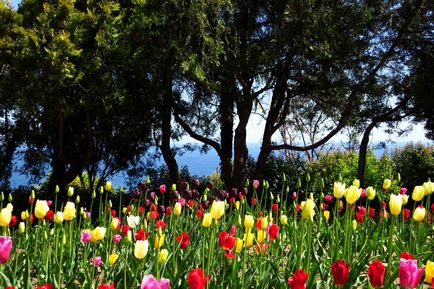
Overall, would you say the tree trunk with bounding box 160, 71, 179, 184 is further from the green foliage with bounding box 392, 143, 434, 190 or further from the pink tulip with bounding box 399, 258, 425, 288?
the pink tulip with bounding box 399, 258, 425, 288

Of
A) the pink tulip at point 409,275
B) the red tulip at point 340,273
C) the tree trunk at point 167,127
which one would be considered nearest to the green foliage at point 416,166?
the tree trunk at point 167,127

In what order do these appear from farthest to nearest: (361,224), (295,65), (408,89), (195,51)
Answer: (408,89) → (295,65) → (195,51) → (361,224)

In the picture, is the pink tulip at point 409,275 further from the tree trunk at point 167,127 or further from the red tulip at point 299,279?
the tree trunk at point 167,127

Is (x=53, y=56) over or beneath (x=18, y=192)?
over

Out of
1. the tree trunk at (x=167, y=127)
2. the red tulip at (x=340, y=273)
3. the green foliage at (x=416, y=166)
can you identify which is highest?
the tree trunk at (x=167, y=127)

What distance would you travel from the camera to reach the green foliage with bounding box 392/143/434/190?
41.5 feet

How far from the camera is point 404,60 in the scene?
11.4 metres

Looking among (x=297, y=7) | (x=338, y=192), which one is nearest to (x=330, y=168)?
(x=297, y=7)

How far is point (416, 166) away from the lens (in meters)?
12.8

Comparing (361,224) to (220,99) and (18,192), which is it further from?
(18,192)

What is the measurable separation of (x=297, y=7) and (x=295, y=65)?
1.07 metres

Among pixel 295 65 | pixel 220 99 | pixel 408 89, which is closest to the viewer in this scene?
pixel 295 65

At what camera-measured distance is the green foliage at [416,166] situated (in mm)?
12649

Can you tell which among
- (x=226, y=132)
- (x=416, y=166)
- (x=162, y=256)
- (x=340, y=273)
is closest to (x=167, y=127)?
(x=226, y=132)
